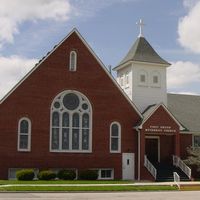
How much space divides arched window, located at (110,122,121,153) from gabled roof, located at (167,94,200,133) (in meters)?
7.67

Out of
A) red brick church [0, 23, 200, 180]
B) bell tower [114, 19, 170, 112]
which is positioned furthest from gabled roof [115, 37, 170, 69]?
red brick church [0, 23, 200, 180]

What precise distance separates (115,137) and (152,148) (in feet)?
15.9

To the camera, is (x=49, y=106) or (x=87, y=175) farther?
(x=49, y=106)

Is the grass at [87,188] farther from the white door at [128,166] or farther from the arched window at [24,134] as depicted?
the white door at [128,166]

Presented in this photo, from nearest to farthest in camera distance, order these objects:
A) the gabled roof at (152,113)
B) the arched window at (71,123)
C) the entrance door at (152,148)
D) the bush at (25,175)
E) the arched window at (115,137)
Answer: the bush at (25,175), the arched window at (71,123), the gabled roof at (152,113), the arched window at (115,137), the entrance door at (152,148)

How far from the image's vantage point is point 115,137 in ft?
144

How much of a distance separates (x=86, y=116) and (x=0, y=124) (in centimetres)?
784

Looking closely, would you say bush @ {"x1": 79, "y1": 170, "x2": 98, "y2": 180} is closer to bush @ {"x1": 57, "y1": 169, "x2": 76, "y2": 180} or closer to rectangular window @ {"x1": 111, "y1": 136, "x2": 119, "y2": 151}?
bush @ {"x1": 57, "y1": 169, "x2": 76, "y2": 180}

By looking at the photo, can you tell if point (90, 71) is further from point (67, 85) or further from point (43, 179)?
point (43, 179)

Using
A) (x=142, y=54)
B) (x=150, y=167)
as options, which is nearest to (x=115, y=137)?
(x=150, y=167)

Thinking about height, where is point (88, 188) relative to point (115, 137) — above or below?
below

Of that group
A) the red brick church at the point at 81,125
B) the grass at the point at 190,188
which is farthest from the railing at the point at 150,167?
the grass at the point at 190,188

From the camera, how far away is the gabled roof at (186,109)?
4809 cm

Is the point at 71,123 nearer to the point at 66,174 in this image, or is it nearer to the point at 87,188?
the point at 66,174
